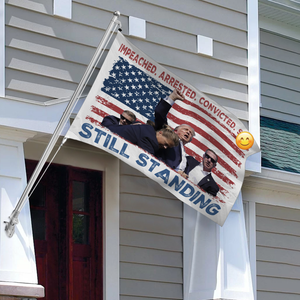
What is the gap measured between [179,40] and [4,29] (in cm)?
224

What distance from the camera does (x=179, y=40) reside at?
748 cm

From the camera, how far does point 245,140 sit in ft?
22.0

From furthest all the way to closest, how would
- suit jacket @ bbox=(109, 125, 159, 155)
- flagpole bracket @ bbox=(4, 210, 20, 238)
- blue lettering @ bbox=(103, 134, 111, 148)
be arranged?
suit jacket @ bbox=(109, 125, 159, 155)
blue lettering @ bbox=(103, 134, 111, 148)
flagpole bracket @ bbox=(4, 210, 20, 238)

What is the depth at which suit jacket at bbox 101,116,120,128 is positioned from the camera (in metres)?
5.96

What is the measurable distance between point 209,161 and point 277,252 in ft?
7.48

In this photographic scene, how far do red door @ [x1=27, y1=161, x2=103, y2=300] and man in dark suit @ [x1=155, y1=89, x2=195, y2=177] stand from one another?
1.01 meters

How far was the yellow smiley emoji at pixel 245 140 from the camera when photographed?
6.70m

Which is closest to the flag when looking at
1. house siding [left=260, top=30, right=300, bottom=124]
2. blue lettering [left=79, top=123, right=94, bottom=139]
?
blue lettering [left=79, top=123, right=94, bottom=139]

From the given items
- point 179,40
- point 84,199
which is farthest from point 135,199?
point 179,40

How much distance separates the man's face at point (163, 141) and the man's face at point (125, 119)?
1.18ft

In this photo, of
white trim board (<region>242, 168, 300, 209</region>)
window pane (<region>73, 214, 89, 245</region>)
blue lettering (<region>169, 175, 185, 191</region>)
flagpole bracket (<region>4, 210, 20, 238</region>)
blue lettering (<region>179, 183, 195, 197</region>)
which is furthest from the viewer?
white trim board (<region>242, 168, 300, 209</region>)

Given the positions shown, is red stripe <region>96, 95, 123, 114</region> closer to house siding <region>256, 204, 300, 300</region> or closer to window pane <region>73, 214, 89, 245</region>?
window pane <region>73, 214, 89, 245</region>

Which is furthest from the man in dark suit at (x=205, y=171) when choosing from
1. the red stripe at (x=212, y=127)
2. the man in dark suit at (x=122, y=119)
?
the man in dark suit at (x=122, y=119)

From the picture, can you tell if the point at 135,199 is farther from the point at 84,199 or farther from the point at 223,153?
the point at 223,153
